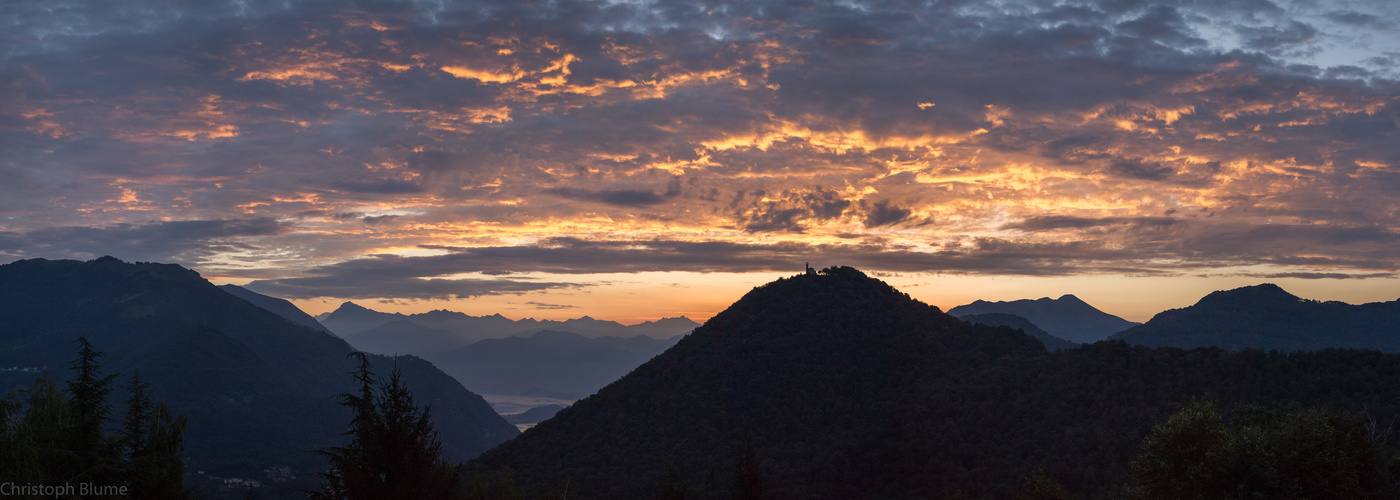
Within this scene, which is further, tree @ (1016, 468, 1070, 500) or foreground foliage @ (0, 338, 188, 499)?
tree @ (1016, 468, 1070, 500)

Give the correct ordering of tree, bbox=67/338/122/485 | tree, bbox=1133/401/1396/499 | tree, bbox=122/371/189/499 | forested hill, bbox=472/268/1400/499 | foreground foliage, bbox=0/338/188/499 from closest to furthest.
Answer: foreground foliage, bbox=0/338/188/499 < tree, bbox=67/338/122/485 < tree, bbox=122/371/189/499 < tree, bbox=1133/401/1396/499 < forested hill, bbox=472/268/1400/499

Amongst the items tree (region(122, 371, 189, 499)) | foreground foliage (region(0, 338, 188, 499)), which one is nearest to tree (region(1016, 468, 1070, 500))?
tree (region(122, 371, 189, 499))

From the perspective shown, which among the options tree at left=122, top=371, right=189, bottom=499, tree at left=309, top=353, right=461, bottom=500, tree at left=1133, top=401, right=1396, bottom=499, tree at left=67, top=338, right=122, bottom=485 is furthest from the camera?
tree at left=1133, top=401, right=1396, bottom=499

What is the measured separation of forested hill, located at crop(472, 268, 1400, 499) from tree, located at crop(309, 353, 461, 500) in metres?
40.4

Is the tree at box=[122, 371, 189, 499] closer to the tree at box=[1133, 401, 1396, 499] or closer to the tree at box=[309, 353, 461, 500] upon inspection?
the tree at box=[309, 353, 461, 500]

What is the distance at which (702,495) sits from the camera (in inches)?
3780

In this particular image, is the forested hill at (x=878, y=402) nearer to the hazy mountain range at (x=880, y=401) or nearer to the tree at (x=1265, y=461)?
the hazy mountain range at (x=880, y=401)

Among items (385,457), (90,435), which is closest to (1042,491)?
(385,457)

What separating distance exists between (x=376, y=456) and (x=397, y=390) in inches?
85.6

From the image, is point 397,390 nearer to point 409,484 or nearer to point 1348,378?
point 409,484

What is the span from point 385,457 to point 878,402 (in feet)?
357

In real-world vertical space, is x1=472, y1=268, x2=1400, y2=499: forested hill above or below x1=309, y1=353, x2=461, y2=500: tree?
below

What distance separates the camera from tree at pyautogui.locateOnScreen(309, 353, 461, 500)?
970 inches

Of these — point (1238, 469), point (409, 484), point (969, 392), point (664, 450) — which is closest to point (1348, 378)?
point (969, 392)
